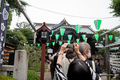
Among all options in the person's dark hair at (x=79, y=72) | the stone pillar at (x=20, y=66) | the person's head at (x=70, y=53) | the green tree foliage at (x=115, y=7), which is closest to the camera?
the person's dark hair at (x=79, y=72)

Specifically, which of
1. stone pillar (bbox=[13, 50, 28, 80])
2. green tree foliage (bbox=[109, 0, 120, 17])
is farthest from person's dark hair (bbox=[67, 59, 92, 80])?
green tree foliage (bbox=[109, 0, 120, 17])

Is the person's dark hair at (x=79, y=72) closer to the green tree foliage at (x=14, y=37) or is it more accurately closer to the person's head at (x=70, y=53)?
the person's head at (x=70, y=53)

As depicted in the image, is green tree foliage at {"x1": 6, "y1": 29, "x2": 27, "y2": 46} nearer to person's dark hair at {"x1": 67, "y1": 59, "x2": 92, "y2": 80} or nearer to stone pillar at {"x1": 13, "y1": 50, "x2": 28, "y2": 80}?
stone pillar at {"x1": 13, "y1": 50, "x2": 28, "y2": 80}

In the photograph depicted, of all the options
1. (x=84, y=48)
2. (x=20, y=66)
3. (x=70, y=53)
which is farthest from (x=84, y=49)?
(x=20, y=66)

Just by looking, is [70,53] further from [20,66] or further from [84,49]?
[20,66]

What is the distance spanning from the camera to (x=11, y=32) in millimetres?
8656

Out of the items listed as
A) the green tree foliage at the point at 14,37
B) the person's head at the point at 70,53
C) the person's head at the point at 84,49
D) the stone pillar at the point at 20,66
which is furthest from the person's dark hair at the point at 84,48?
the green tree foliage at the point at 14,37

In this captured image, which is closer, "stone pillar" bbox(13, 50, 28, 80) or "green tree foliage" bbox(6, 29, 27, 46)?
"stone pillar" bbox(13, 50, 28, 80)

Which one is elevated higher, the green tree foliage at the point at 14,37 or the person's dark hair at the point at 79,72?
the green tree foliage at the point at 14,37

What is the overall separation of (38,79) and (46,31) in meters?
2.72

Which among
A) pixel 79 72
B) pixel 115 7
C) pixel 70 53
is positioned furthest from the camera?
pixel 115 7

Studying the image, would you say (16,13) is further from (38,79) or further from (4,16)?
(38,79)

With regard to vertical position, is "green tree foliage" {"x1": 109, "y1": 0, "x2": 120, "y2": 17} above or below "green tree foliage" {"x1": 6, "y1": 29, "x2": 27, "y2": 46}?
above

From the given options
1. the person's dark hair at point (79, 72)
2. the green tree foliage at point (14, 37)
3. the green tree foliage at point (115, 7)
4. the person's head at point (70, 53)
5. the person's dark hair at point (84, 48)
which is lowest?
the person's dark hair at point (79, 72)
